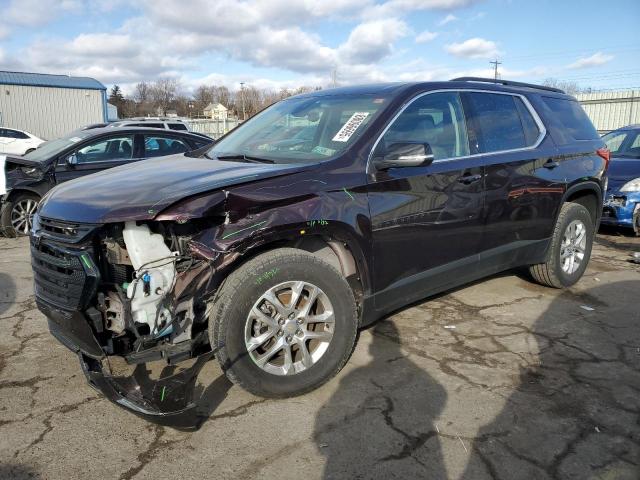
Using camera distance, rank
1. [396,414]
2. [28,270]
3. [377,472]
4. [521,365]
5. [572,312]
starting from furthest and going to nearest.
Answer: [28,270]
[572,312]
[521,365]
[396,414]
[377,472]

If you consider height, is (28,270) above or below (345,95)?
below

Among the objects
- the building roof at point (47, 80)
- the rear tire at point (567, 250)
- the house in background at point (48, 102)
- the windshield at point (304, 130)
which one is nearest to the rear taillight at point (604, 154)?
the rear tire at point (567, 250)

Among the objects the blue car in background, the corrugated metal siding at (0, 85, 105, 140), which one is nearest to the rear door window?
the blue car in background

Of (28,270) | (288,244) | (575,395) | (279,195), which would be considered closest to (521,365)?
(575,395)

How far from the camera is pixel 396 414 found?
9.71 ft

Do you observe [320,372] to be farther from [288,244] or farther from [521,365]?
[521,365]

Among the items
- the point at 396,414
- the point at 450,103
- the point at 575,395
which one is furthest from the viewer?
the point at 450,103

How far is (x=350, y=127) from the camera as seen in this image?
3520mm

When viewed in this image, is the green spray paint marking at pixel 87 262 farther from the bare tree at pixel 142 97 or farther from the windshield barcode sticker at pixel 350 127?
the bare tree at pixel 142 97

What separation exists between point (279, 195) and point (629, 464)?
223cm

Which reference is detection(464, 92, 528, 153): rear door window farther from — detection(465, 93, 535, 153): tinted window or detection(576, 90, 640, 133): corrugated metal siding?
detection(576, 90, 640, 133): corrugated metal siding

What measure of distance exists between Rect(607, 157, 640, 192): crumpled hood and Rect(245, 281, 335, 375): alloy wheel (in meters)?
6.38

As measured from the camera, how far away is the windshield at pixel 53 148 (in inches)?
299

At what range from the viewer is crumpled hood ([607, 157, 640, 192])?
771 cm
